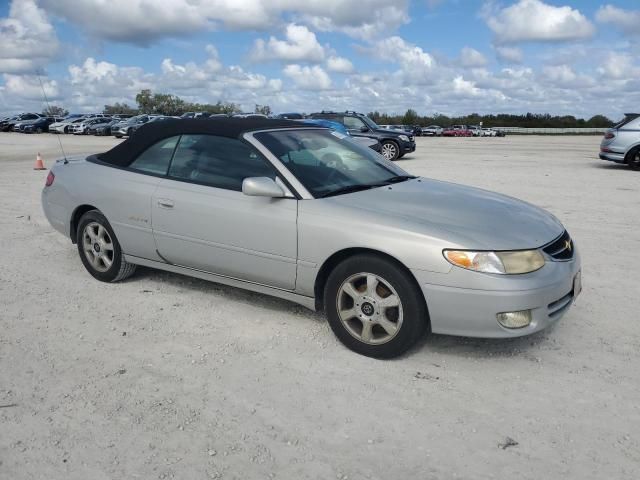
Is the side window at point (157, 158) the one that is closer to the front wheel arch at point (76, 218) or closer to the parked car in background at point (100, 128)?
the front wheel arch at point (76, 218)

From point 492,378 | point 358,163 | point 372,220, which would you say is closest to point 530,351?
point 492,378

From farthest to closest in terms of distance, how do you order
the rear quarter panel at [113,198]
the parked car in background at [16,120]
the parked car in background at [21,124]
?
the parked car in background at [16,120], the parked car in background at [21,124], the rear quarter panel at [113,198]

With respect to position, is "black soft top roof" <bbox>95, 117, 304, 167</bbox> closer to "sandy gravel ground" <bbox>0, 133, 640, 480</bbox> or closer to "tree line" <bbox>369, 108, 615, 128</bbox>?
"sandy gravel ground" <bbox>0, 133, 640, 480</bbox>

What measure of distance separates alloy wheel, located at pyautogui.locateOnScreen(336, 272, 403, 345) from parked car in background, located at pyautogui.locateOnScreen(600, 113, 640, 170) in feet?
44.5

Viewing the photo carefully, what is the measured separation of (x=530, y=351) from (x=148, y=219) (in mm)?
3008

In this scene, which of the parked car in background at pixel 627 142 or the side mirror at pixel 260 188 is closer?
the side mirror at pixel 260 188

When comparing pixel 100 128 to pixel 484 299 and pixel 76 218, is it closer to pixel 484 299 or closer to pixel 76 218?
pixel 76 218

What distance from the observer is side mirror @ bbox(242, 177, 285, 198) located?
3857 millimetres

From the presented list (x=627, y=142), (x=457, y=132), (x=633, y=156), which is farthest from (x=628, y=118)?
(x=457, y=132)

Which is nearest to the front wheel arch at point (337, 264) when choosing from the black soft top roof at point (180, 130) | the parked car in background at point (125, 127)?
the black soft top roof at point (180, 130)

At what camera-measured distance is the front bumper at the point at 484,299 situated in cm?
331

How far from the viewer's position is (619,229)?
7332 mm

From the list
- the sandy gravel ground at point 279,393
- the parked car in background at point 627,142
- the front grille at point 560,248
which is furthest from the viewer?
the parked car in background at point 627,142

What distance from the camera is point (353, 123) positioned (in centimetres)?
1919
